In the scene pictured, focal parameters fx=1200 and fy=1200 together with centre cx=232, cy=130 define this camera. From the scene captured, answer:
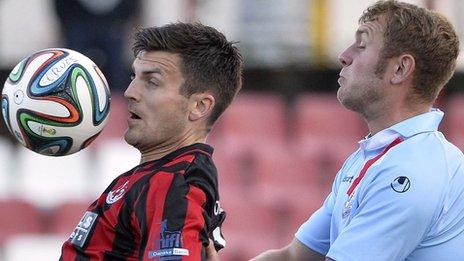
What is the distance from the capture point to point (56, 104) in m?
4.61

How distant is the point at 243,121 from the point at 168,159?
6547 millimetres

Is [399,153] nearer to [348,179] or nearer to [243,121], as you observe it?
[348,179]

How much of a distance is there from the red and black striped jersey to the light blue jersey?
0.49 meters

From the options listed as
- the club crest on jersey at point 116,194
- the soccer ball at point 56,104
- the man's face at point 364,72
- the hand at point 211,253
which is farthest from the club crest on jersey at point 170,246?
the man's face at point 364,72

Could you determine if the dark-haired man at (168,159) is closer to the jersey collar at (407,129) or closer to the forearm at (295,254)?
the forearm at (295,254)

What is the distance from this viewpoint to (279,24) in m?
11.3

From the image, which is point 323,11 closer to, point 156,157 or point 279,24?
point 279,24

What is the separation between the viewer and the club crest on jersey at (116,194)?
14.3 feet

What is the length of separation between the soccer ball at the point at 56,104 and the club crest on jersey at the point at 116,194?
1.18ft

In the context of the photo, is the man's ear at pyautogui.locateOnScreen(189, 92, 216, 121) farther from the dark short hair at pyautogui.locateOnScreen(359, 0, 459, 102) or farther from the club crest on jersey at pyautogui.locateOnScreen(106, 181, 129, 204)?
the dark short hair at pyautogui.locateOnScreen(359, 0, 459, 102)

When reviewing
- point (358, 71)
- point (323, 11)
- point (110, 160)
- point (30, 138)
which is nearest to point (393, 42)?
point (358, 71)

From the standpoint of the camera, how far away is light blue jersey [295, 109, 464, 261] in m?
4.06

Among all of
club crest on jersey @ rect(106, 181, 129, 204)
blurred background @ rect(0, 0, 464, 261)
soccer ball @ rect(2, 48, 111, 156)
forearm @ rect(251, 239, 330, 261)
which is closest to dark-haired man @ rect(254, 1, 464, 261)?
forearm @ rect(251, 239, 330, 261)

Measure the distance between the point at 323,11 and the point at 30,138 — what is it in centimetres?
687
